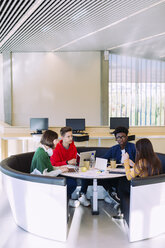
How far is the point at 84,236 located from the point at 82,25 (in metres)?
5.56

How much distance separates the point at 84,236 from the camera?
2.89 metres

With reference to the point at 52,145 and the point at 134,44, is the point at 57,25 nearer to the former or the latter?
the point at 134,44

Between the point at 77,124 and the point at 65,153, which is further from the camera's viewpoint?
the point at 77,124

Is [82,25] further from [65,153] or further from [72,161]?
[72,161]

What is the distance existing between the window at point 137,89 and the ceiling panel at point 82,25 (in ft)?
3.53

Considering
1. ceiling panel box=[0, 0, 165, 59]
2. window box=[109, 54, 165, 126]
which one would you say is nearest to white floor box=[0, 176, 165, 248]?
ceiling panel box=[0, 0, 165, 59]

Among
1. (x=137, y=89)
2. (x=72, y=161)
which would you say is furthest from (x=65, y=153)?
(x=137, y=89)

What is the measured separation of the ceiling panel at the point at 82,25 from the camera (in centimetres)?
550

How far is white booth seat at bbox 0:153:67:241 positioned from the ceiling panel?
4.04 meters

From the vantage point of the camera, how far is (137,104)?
1058 centimetres

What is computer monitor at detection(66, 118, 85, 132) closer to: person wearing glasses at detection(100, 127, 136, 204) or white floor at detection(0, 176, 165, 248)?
person wearing glasses at detection(100, 127, 136, 204)

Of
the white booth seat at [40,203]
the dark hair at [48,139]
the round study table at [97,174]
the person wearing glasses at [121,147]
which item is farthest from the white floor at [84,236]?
the dark hair at [48,139]

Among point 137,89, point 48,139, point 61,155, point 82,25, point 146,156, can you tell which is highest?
point 82,25

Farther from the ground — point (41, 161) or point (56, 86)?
point (56, 86)
